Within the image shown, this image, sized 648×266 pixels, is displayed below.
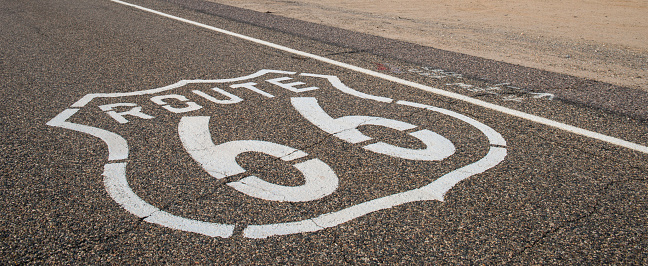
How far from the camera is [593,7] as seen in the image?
551 inches

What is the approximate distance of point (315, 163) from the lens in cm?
333

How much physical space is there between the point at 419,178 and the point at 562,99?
7.73ft

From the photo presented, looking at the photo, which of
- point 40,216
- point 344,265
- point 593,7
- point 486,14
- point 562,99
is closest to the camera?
point 344,265

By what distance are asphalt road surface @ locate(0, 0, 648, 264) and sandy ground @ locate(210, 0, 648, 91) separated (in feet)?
3.75

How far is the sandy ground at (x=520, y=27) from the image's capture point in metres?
6.76

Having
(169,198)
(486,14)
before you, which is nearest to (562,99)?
(169,198)

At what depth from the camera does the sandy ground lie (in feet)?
22.2

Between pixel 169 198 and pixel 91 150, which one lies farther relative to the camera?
pixel 91 150

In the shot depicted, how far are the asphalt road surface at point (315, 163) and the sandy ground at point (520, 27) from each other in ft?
3.75

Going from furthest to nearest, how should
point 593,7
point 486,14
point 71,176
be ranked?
point 593,7
point 486,14
point 71,176

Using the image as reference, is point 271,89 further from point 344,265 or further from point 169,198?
point 344,265

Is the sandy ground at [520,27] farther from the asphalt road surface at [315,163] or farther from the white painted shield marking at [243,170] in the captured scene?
the white painted shield marking at [243,170]

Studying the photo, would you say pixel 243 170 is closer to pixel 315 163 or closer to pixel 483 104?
pixel 315 163

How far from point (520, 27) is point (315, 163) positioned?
8.45 meters
